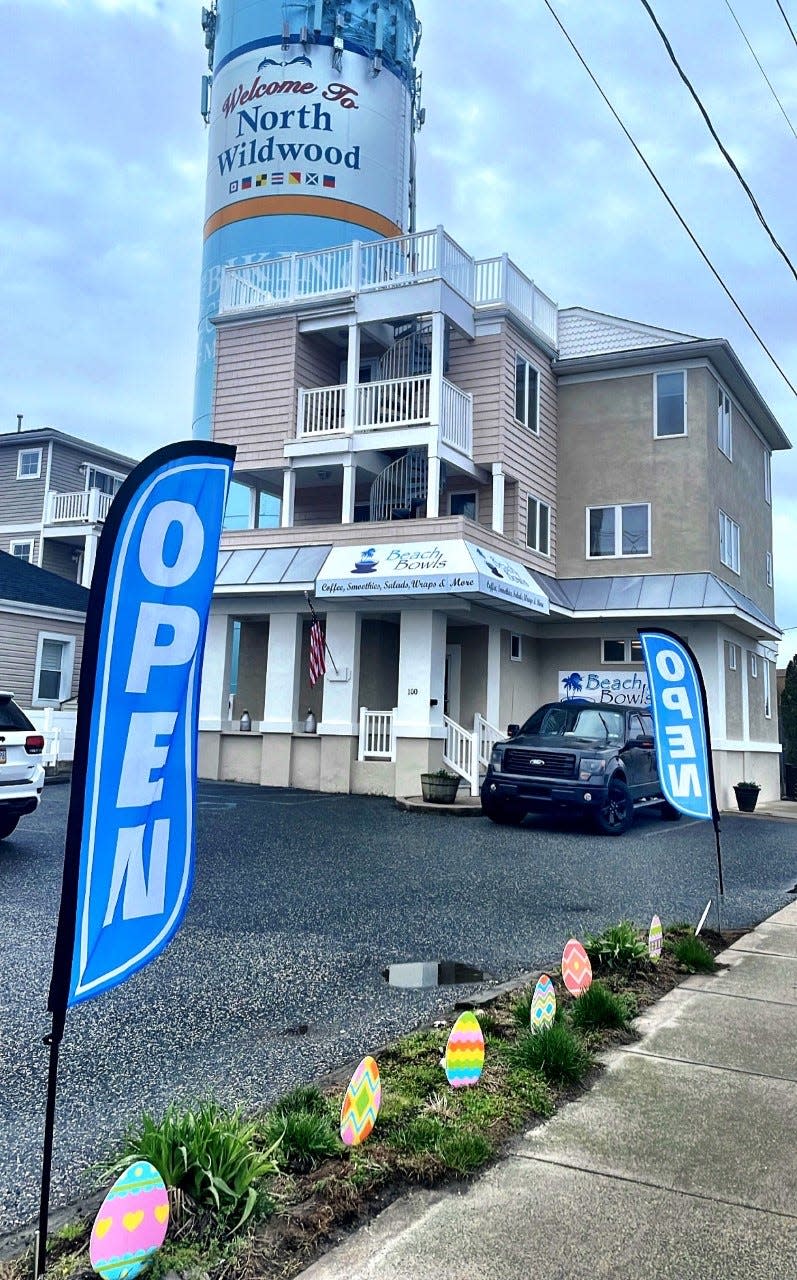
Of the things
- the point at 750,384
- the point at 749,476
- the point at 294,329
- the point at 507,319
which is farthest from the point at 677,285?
the point at 749,476

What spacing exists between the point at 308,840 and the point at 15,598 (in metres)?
15.7

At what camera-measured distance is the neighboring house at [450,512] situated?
18062mm

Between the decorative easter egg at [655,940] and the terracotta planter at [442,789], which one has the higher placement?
the terracotta planter at [442,789]

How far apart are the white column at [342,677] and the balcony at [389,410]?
12.6 feet

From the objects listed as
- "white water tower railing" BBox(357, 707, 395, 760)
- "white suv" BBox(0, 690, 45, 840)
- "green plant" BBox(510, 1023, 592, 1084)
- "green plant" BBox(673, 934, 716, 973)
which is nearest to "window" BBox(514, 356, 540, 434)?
"white water tower railing" BBox(357, 707, 395, 760)

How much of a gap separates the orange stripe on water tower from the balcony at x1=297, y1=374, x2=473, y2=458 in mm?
12404

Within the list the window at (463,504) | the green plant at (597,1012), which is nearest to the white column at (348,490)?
the window at (463,504)

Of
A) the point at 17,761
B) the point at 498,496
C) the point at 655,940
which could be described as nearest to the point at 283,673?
the point at 498,496

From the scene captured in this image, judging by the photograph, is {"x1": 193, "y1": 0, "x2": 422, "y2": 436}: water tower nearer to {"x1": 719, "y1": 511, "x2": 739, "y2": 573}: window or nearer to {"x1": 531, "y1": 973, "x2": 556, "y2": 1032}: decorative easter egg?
{"x1": 719, "y1": 511, "x2": 739, "y2": 573}: window

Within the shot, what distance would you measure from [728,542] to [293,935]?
17.7 m

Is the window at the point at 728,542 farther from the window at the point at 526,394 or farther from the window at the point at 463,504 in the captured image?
the window at the point at 463,504

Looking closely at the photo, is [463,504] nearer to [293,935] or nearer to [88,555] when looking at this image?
[293,935]

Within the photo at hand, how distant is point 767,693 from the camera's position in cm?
2459

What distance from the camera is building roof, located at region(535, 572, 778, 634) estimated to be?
19.5m
